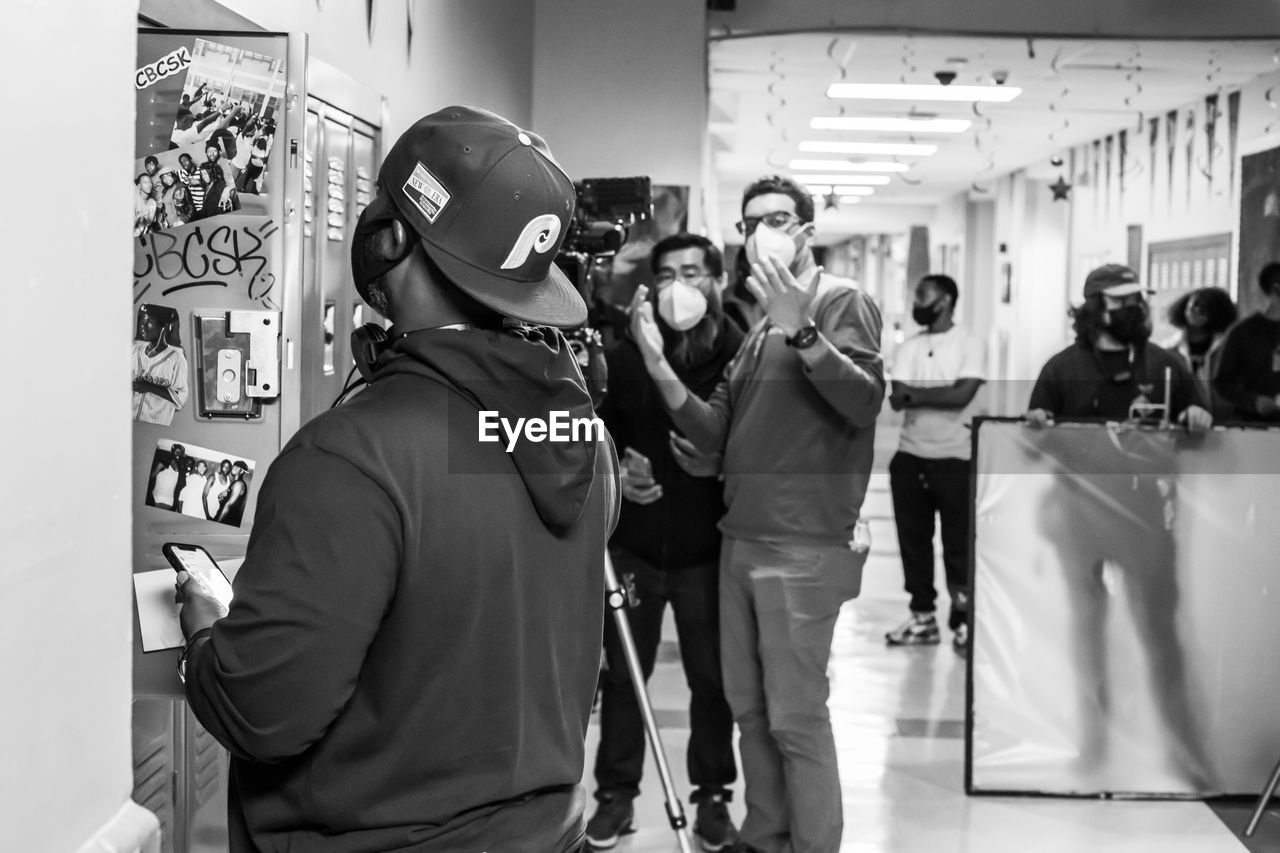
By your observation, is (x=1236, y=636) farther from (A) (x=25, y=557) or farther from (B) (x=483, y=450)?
(A) (x=25, y=557)

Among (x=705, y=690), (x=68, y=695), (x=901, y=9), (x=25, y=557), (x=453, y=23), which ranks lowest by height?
(x=705, y=690)

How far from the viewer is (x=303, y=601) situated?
1134 millimetres

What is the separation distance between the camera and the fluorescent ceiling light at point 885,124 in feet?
32.9

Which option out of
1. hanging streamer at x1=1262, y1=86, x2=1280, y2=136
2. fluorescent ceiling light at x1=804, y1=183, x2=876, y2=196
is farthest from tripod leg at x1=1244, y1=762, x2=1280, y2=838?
fluorescent ceiling light at x1=804, y1=183, x2=876, y2=196

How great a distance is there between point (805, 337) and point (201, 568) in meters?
1.43

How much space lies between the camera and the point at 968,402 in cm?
532

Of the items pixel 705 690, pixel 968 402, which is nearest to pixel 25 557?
pixel 705 690

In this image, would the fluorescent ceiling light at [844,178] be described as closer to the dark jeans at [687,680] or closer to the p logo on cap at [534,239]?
the dark jeans at [687,680]

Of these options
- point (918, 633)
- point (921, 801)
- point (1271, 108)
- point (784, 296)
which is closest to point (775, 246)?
point (784, 296)

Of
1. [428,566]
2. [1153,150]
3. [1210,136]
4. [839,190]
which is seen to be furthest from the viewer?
[839,190]

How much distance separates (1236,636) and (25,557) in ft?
10.6

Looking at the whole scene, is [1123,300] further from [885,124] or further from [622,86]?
[885,124]

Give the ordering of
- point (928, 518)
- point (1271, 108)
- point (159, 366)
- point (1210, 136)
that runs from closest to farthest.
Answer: point (159, 366), point (928, 518), point (1271, 108), point (1210, 136)

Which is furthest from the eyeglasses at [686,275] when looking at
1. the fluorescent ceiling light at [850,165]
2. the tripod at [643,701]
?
the fluorescent ceiling light at [850,165]
